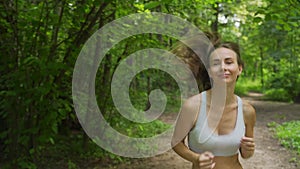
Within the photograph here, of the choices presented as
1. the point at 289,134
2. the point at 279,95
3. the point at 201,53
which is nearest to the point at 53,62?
the point at 201,53

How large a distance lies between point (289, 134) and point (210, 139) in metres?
7.67

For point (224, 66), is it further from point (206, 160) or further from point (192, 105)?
point (206, 160)

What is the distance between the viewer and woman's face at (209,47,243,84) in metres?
1.76

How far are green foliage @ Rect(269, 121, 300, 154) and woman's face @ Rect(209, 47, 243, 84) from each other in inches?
231

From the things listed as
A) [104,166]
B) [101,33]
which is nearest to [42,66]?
[101,33]

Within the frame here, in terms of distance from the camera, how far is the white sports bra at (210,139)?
5.78 ft

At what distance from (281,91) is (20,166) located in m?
16.9

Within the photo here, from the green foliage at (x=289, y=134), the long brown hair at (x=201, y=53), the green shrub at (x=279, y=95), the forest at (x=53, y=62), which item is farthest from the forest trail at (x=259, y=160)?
the green shrub at (x=279, y=95)

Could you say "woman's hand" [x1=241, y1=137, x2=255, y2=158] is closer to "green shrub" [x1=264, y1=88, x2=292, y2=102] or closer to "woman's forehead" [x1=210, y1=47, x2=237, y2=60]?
"woman's forehead" [x1=210, y1=47, x2=237, y2=60]

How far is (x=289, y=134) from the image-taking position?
28.8 feet

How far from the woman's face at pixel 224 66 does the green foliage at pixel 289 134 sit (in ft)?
19.2

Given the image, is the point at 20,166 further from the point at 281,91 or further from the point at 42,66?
the point at 281,91

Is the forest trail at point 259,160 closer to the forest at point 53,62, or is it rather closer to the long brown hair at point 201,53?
the forest at point 53,62

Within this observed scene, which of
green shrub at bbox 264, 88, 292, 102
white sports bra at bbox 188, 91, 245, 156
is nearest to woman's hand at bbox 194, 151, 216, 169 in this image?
white sports bra at bbox 188, 91, 245, 156
